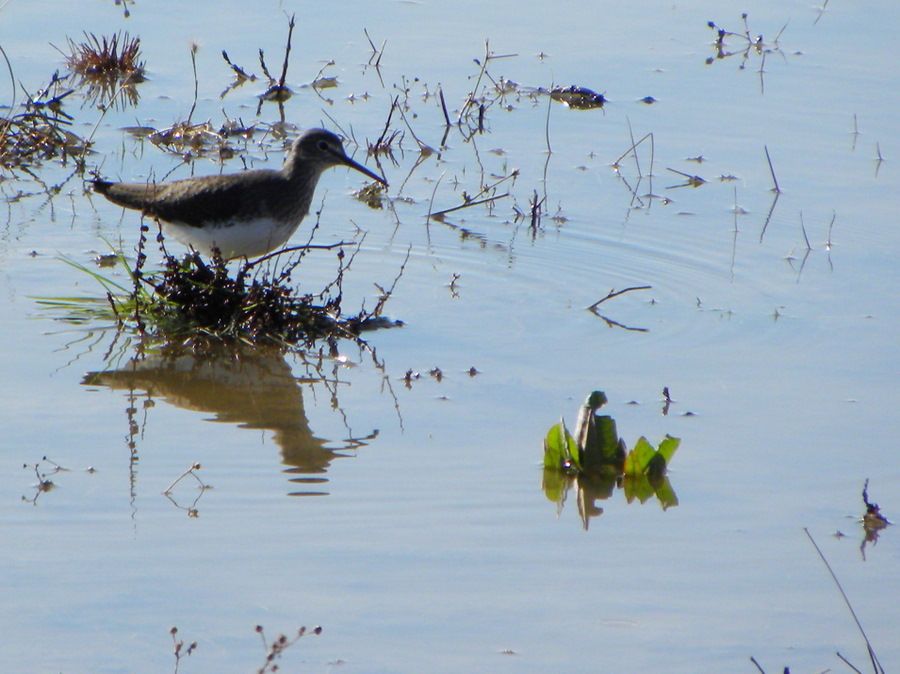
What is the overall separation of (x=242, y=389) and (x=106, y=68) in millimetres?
5297

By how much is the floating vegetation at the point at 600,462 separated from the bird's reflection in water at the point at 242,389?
2.70ft

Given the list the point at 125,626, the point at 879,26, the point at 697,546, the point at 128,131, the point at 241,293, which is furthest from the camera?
the point at 879,26

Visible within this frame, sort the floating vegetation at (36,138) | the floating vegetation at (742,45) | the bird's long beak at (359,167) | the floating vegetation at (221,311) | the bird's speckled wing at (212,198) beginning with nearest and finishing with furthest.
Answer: the floating vegetation at (221,311), the bird's speckled wing at (212,198), the bird's long beak at (359,167), the floating vegetation at (36,138), the floating vegetation at (742,45)

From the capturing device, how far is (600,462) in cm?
613

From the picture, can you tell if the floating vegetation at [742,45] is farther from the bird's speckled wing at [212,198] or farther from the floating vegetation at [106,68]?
the bird's speckled wing at [212,198]

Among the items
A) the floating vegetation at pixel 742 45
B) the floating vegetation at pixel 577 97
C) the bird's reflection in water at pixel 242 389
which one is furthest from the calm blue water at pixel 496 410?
the floating vegetation at pixel 742 45

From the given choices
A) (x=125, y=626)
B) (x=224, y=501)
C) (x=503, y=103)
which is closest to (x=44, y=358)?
(x=224, y=501)

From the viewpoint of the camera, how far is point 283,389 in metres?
6.96

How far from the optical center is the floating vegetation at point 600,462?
6023 mm

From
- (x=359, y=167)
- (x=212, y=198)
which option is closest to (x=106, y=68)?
(x=359, y=167)

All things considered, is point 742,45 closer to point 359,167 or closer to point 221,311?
point 359,167

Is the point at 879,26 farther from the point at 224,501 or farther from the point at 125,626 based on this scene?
the point at 125,626

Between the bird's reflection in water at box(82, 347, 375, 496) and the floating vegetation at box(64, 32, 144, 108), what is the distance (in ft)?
15.0

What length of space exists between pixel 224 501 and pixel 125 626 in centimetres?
95
